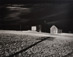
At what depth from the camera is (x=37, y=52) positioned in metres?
2.21

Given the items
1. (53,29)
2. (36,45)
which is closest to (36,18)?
(53,29)

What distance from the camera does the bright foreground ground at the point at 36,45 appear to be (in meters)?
2.17

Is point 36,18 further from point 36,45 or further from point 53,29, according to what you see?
point 36,45

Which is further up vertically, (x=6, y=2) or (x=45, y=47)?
(x=6, y=2)

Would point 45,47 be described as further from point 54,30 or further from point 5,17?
point 5,17

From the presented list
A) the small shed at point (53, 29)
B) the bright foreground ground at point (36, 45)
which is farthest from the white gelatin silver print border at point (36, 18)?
the bright foreground ground at point (36, 45)

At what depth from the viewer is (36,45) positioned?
2510 millimetres

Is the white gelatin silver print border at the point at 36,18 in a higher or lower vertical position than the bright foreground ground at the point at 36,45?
higher

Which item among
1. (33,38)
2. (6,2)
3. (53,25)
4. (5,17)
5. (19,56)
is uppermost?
(6,2)

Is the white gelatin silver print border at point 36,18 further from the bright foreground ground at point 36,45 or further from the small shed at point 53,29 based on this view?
the bright foreground ground at point 36,45

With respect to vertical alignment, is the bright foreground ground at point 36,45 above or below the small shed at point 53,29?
below

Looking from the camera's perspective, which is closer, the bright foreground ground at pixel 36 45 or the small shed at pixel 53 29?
the bright foreground ground at pixel 36 45

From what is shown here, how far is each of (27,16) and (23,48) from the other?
1602mm

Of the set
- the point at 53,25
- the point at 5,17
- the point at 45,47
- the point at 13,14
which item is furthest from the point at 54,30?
the point at 5,17
